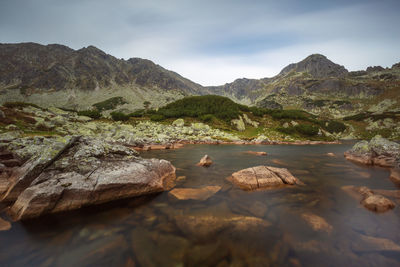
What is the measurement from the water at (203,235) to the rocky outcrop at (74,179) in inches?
19.1

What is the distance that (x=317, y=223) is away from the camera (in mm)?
6395

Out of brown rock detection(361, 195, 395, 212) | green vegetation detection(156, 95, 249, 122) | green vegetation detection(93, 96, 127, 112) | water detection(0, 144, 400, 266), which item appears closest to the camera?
water detection(0, 144, 400, 266)

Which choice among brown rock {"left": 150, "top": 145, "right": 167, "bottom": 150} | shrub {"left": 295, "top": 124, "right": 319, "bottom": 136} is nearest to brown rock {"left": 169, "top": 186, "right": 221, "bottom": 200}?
brown rock {"left": 150, "top": 145, "right": 167, "bottom": 150}

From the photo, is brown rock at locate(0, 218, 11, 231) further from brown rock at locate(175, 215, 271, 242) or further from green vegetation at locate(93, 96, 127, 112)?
green vegetation at locate(93, 96, 127, 112)

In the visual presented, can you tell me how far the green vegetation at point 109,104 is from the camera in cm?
13869

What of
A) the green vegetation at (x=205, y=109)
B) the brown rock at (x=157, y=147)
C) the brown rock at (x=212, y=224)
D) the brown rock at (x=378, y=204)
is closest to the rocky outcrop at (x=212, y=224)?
the brown rock at (x=212, y=224)

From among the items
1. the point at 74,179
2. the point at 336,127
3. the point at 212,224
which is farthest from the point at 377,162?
the point at 336,127

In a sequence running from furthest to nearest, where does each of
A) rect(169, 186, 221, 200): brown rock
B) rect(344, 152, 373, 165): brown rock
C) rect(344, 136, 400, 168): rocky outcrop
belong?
rect(344, 152, 373, 165): brown rock, rect(344, 136, 400, 168): rocky outcrop, rect(169, 186, 221, 200): brown rock

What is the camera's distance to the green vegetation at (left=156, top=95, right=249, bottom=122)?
81.2 metres

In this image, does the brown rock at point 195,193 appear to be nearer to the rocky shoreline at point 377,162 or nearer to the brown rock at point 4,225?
the brown rock at point 4,225

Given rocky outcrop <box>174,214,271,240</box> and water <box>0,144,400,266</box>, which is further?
rocky outcrop <box>174,214,271,240</box>

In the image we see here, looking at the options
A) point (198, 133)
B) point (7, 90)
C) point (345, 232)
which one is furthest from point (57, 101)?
point (345, 232)

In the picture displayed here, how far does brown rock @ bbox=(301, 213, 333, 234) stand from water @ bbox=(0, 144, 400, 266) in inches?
7.0

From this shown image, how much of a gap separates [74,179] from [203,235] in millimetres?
6310
